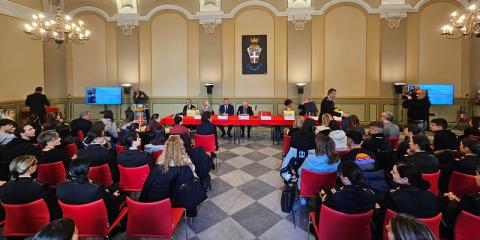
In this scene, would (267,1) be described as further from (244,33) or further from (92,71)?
(92,71)

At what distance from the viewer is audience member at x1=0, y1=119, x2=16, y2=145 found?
4180 mm

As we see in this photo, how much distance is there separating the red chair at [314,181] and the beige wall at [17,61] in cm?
886

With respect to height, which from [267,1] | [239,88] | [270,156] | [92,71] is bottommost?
[270,156]

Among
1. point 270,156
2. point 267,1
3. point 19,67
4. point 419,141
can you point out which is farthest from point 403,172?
point 19,67

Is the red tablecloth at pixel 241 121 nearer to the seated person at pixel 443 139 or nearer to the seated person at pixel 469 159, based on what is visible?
the seated person at pixel 443 139

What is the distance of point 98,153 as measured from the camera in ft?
11.8

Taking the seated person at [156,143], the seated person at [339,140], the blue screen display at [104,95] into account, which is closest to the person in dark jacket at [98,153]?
the seated person at [156,143]

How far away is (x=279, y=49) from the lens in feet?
31.7

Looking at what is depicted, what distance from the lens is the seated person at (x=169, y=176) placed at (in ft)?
9.10

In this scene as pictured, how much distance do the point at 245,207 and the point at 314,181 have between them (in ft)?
3.58

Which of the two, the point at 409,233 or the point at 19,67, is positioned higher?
the point at 19,67

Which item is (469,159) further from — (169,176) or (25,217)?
(25,217)

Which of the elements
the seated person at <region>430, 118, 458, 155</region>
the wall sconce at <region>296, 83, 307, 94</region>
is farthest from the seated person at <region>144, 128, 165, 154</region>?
the wall sconce at <region>296, 83, 307, 94</region>

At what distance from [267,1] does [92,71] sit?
22.0 feet
